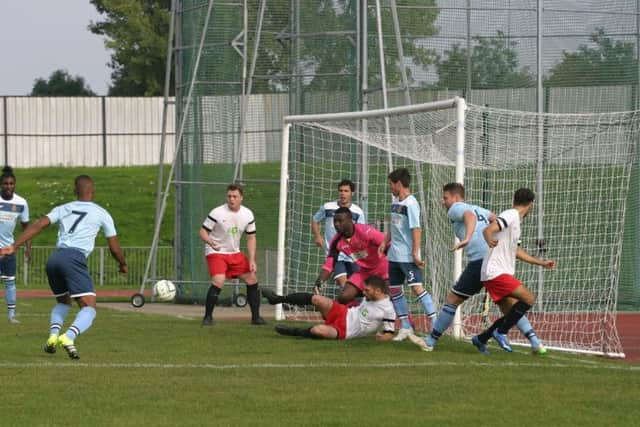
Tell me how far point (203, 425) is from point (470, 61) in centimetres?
1436

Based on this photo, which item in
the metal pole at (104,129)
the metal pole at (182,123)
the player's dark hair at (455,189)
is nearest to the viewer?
the player's dark hair at (455,189)

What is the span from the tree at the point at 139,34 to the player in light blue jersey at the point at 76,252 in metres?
47.9

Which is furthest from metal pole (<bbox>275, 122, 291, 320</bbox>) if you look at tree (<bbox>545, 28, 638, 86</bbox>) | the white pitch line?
the white pitch line

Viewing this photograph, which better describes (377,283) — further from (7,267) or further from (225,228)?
(7,267)

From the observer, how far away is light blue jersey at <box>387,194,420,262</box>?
49.9ft

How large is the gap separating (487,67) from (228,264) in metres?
7.10

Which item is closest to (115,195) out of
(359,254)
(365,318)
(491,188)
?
(491,188)

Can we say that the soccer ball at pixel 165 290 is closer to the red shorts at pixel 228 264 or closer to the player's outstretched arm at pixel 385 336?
the red shorts at pixel 228 264

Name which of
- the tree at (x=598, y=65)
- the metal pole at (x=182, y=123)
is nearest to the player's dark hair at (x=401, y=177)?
the tree at (x=598, y=65)

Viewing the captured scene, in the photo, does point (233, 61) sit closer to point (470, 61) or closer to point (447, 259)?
point (470, 61)

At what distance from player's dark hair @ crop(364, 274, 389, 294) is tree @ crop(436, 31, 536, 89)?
7923 millimetres

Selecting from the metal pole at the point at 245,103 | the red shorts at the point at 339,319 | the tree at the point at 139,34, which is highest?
the tree at the point at 139,34

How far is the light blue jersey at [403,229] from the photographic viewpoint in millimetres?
15203

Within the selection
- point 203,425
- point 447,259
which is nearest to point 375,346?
point 447,259
